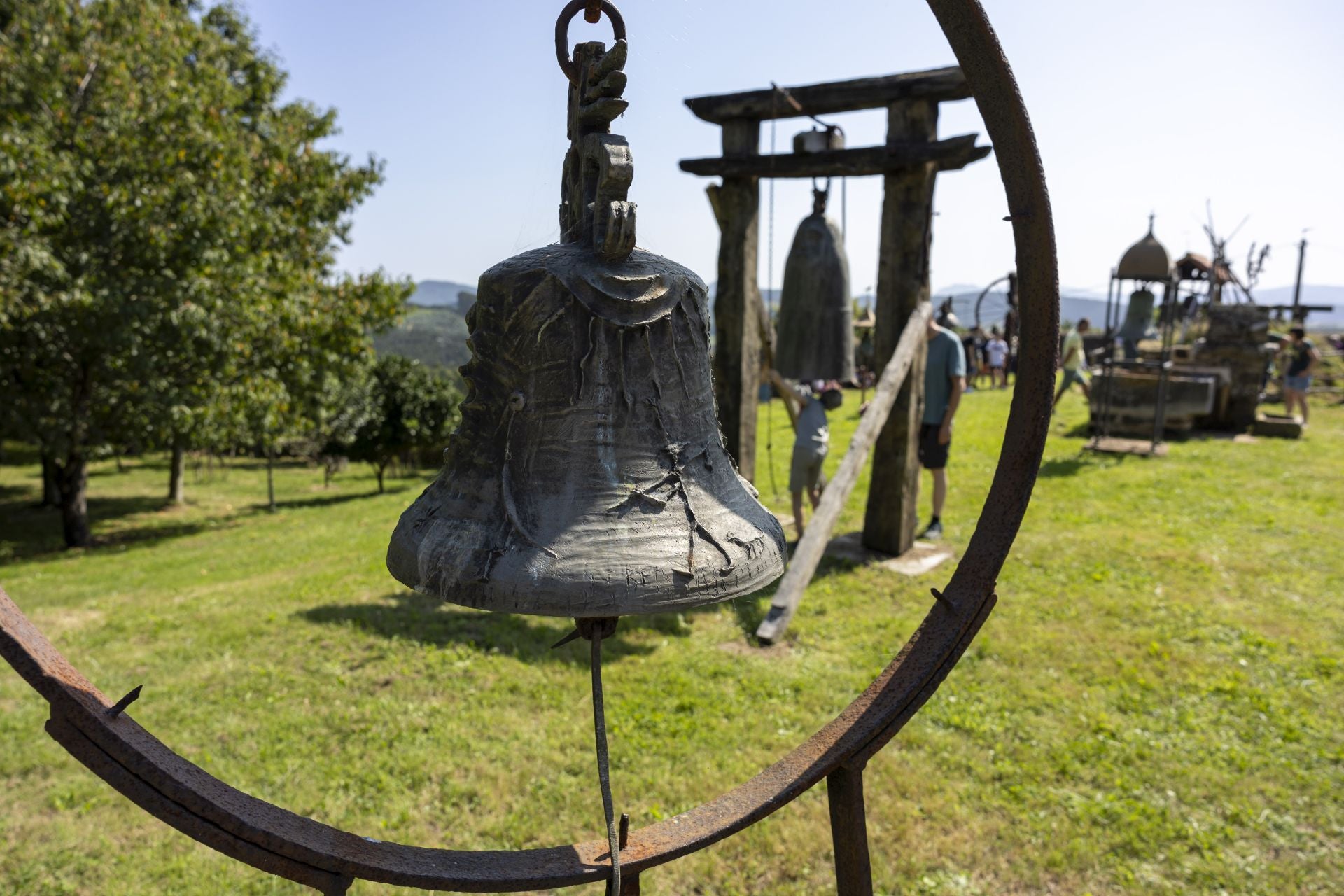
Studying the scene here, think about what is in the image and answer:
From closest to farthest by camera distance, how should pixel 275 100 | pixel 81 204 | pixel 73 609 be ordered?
pixel 73 609 → pixel 81 204 → pixel 275 100

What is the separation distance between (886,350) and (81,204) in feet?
33.9

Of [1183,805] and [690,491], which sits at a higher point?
[690,491]

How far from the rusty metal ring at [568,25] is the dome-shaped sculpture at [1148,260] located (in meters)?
17.1

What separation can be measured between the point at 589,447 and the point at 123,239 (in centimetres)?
1193

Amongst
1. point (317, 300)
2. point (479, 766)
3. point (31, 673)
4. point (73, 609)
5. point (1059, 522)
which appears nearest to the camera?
point (31, 673)

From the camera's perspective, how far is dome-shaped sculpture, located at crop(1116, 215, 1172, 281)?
54.2 ft

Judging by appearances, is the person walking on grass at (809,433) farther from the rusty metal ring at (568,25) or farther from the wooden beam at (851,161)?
the rusty metal ring at (568,25)

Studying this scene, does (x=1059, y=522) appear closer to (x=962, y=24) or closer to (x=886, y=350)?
(x=886, y=350)

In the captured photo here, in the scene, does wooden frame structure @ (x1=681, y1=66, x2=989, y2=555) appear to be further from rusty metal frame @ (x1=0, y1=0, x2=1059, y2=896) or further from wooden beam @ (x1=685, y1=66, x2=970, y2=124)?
rusty metal frame @ (x1=0, y1=0, x2=1059, y2=896)

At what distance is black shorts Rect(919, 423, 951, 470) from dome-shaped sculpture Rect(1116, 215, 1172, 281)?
36.7 feet

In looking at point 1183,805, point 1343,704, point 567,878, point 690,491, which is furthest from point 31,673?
point 1343,704

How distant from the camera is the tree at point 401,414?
18.3 m

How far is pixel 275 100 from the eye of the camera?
59.9 ft

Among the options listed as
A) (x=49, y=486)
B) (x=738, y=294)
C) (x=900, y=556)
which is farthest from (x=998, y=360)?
(x=49, y=486)
